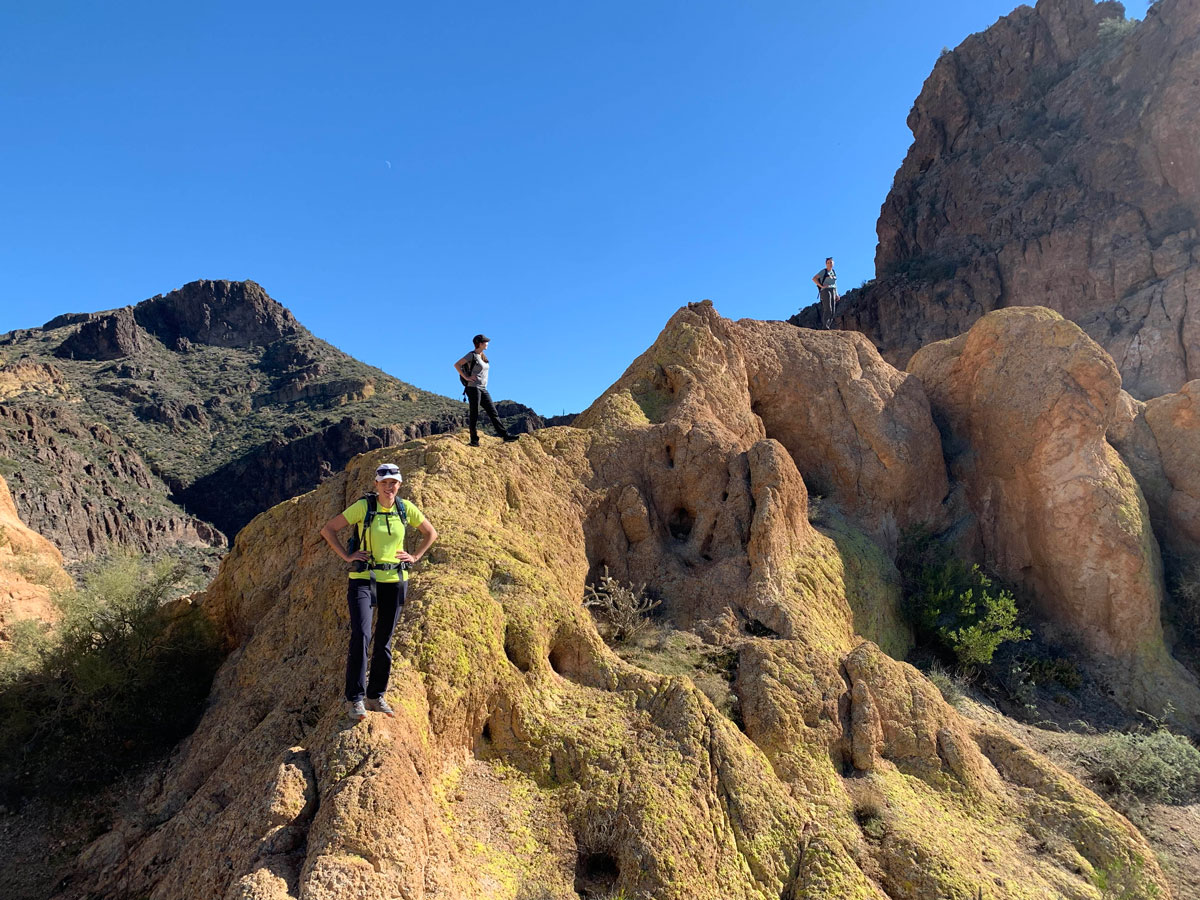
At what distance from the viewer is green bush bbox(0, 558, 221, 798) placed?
6.63m

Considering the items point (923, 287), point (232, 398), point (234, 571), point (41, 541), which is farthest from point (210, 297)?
point (234, 571)

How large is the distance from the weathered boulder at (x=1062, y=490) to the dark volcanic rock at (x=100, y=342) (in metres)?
90.4

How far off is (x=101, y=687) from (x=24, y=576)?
17.1 ft

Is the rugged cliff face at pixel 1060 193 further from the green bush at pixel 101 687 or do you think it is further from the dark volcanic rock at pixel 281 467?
the dark volcanic rock at pixel 281 467

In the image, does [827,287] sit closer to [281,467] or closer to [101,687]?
[101,687]

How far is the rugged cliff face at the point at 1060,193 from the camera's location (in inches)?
1411

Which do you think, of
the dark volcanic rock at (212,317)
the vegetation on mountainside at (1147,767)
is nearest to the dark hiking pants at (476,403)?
the vegetation on mountainside at (1147,767)

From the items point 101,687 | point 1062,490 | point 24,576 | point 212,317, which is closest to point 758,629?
point 101,687

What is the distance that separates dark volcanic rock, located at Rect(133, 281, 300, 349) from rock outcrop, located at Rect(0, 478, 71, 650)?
8943cm

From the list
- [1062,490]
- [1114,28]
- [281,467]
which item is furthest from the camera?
[281,467]

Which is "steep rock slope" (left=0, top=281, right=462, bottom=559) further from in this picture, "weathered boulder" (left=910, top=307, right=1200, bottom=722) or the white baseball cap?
the white baseball cap

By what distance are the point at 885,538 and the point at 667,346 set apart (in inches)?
200

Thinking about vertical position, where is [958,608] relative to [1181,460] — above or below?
below

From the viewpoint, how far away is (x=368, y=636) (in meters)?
5.12
